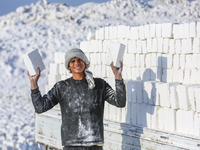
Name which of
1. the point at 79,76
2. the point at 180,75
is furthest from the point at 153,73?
the point at 79,76

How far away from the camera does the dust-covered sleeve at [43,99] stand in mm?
2480

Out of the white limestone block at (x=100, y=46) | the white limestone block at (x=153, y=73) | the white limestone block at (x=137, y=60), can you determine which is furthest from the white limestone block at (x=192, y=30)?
the white limestone block at (x=100, y=46)

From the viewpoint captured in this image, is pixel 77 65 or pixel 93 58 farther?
pixel 93 58

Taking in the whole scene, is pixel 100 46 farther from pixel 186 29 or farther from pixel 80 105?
pixel 80 105

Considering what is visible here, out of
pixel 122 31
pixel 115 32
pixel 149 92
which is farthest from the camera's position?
pixel 115 32

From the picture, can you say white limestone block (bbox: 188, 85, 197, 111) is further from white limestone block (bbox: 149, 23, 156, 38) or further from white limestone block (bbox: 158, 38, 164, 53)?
white limestone block (bbox: 149, 23, 156, 38)

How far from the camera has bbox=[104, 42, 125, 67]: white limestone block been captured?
8.70 feet

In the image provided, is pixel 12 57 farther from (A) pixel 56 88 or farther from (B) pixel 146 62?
(A) pixel 56 88

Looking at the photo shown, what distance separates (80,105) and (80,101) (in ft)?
0.13

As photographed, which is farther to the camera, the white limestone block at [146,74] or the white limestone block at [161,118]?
the white limestone block at [146,74]

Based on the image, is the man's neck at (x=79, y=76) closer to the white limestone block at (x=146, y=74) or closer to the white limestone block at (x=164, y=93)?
the white limestone block at (x=164, y=93)

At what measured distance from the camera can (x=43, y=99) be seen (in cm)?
254

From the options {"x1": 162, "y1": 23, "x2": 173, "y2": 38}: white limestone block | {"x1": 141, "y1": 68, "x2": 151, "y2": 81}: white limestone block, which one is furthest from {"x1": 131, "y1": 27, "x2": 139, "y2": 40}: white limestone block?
{"x1": 141, "y1": 68, "x2": 151, "y2": 81}: white limestone block

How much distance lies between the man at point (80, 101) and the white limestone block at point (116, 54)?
3.6 inches
